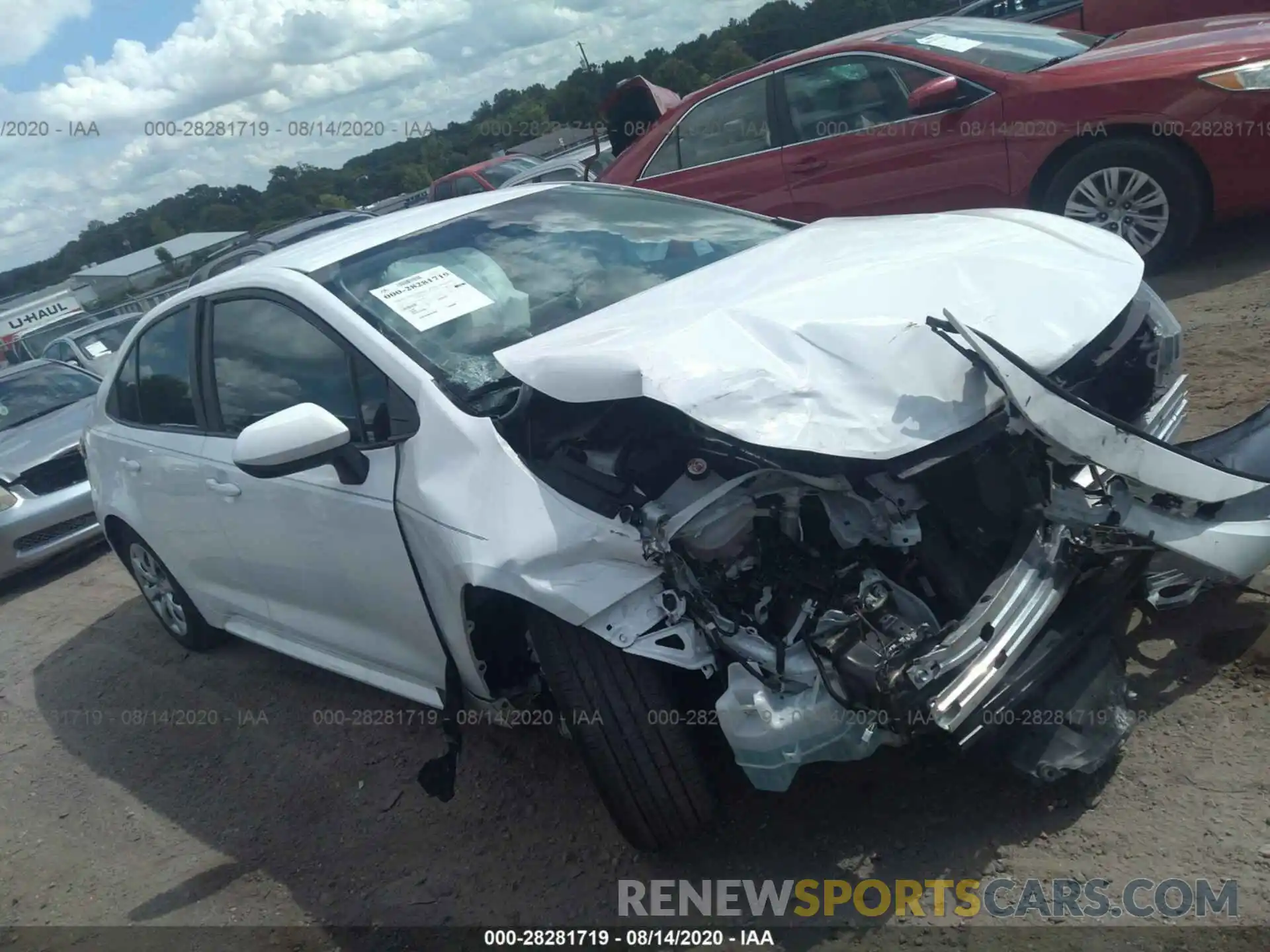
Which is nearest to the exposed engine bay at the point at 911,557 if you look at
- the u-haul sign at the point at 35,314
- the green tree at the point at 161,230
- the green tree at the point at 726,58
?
the green tree at the point at 726,58

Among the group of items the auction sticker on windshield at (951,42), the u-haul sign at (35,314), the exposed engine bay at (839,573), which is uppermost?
the auction sticker on windshield at (951,42)

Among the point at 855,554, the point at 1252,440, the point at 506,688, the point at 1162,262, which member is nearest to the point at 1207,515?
the point at 1252,440

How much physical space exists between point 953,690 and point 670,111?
6076 millimetres

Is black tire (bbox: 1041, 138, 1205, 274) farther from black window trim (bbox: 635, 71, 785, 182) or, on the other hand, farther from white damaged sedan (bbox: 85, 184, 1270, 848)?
white damaged sedan (bbox: 85, 184, 1270, 848)

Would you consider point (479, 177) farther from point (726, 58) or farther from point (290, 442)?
point (290, 442)

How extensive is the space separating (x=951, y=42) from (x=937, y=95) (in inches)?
29.7

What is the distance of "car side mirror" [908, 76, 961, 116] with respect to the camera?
612 cm

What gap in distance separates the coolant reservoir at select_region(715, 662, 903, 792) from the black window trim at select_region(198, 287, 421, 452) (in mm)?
1174

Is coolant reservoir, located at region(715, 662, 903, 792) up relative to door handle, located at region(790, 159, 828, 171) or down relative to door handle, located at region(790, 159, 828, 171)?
down

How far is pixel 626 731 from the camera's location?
2.69m

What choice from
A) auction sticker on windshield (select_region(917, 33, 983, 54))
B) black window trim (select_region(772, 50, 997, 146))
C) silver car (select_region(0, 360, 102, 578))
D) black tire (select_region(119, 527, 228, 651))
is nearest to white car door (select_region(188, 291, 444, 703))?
black tire (select_region(119, 527, 228, 651))

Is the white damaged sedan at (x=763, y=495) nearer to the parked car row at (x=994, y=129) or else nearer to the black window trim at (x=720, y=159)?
the parked car row at (x=994, y=129)

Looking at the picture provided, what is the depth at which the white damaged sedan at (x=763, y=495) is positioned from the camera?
2.46 meters

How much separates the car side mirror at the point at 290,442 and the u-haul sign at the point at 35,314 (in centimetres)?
2165
